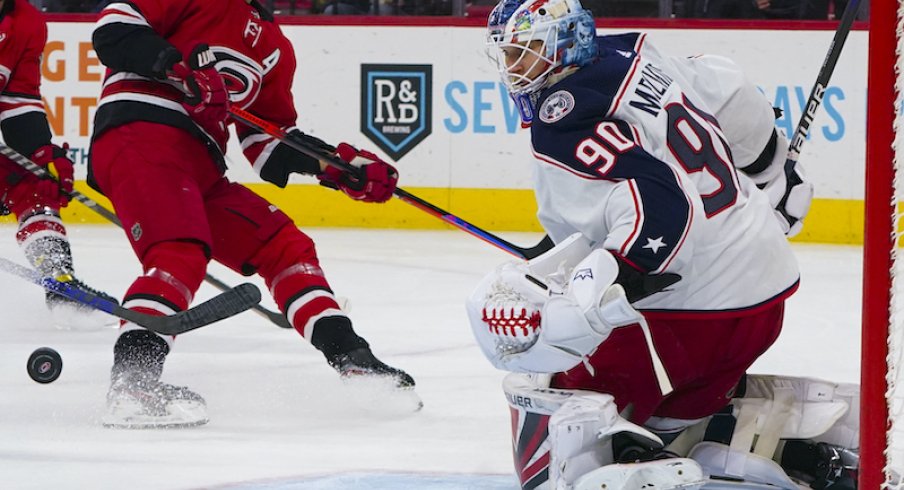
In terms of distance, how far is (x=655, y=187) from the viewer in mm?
1893

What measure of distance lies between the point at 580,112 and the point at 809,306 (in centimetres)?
247

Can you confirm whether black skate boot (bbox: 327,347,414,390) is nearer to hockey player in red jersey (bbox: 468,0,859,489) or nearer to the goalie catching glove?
hockey player in red jersey (bbox: 468,0,859,489)

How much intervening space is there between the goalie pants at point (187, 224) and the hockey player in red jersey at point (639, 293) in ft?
2.93

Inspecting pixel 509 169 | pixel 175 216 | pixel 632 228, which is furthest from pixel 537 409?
pixel 509 169

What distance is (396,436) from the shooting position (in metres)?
2.61

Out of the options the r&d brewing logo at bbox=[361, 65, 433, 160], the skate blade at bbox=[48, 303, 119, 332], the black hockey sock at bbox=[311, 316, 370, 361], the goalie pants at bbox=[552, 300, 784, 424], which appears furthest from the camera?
the r&d brewing logo at bbox=[361, 65, 433, 160]

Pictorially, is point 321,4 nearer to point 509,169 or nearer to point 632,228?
point 509,169

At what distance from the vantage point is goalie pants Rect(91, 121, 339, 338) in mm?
2770

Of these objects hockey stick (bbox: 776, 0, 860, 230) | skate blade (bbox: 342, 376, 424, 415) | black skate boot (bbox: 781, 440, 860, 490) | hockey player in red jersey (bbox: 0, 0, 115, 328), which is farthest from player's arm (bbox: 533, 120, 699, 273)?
hockey player in red jersey (bbox: 0, 0, 115, 328)

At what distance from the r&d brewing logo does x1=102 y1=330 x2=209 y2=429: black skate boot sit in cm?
333

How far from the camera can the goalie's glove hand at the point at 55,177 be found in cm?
365

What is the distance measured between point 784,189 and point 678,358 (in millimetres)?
503

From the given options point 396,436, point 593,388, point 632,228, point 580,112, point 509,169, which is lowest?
point 509,169

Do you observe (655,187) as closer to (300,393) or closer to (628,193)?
(628,193)
